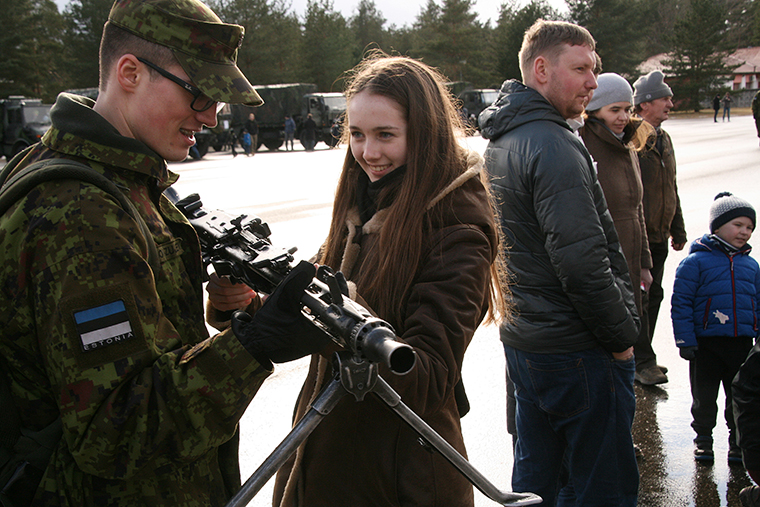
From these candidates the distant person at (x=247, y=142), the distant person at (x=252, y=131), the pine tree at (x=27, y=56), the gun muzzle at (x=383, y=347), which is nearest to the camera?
the gun muzzle at (x=383, y=347)

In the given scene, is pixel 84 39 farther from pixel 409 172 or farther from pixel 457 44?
pixel 409 172

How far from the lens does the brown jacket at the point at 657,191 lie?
5.01 m

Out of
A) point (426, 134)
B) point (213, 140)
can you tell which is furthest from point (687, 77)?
point (426, 134)

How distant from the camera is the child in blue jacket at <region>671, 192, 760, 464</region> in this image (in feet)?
12.0

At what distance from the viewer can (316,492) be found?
6.30ft

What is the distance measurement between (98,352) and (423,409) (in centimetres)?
90

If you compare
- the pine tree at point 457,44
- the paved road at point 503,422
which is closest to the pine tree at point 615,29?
the pine tree at point 457,44

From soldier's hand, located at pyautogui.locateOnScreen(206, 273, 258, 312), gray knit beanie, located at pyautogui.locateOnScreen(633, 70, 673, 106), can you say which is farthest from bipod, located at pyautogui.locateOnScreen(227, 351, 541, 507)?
gray knit beanie, located at pyautogui.locateOnScreen(633, 70, 673, 106)

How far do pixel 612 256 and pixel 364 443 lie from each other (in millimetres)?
1428

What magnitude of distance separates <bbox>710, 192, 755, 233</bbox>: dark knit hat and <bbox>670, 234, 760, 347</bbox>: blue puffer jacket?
0.42ft

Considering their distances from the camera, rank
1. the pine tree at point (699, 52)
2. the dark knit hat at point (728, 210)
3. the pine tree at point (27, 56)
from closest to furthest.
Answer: the dark knit hat at point (728, 210) < the pine tree at point (27, 56) < the pine tree at point (699, 52)

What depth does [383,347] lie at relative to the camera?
4.25ft

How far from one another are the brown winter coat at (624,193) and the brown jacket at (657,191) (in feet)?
3.34

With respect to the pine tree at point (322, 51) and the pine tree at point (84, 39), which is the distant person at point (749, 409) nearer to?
the pine tree at point (84, 39)
